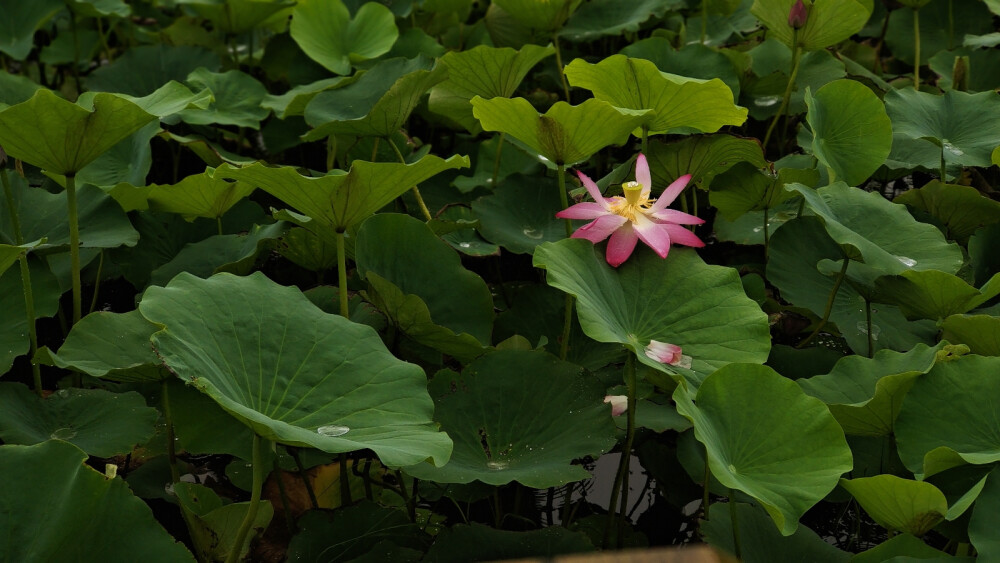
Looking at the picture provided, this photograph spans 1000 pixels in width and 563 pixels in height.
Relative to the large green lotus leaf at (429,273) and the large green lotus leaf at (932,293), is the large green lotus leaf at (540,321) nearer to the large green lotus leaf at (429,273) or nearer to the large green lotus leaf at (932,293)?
the large green lotus leaf at (429,273)

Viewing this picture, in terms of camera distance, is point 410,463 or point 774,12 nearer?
point 410,463

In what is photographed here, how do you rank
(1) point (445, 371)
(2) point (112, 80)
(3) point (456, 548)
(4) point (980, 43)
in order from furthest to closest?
(2) point (112, 80) → (4) point (980, 43) → (1) point (445, 371) → (3) point (456, 548)

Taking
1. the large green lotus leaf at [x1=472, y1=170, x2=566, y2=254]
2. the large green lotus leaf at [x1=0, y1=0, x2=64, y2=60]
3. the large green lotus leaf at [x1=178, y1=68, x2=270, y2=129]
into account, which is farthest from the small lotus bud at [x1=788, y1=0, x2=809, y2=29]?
the large green lotus leaf at [x1=0, y1=0, x2=64, y2=60]

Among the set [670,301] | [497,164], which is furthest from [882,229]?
[497,164]

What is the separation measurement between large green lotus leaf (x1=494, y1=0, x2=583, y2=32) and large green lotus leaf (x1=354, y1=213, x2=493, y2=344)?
0.83m

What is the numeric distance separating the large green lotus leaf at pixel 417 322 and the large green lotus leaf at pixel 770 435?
31 cm

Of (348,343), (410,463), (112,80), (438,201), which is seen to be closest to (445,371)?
(348,343)

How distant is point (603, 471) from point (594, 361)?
16cm

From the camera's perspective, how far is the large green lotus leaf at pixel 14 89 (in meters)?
1.73

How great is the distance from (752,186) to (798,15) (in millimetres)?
443

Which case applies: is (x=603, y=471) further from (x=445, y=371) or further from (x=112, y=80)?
(x=112, y=80)

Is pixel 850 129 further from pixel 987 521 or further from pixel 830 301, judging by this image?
pixel 987 521

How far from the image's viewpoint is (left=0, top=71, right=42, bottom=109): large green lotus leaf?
5.67 feet

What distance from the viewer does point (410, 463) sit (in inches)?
34.3
